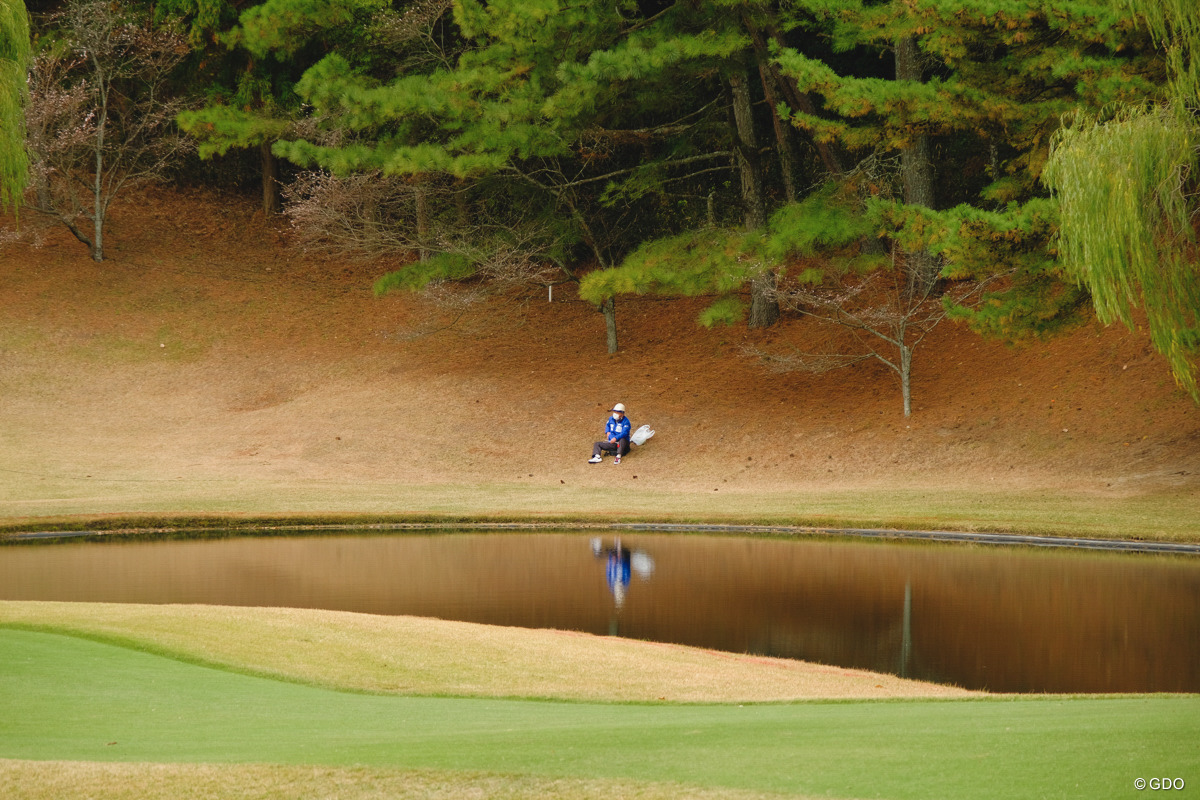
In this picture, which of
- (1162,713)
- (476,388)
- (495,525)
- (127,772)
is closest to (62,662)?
(127,772)

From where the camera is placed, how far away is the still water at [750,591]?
10688 millimetres

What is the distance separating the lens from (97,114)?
116 ft

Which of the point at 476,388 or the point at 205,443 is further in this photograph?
the point at 476,388

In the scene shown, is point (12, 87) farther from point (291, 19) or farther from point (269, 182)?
point (269, 182)

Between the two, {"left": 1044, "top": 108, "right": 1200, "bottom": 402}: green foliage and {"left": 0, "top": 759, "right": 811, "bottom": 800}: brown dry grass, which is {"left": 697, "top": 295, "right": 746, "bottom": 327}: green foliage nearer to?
{"left": 1044, "top": 108, "right": 1200, "bottom": 402}: green foliage

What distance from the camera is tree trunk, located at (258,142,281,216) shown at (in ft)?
123

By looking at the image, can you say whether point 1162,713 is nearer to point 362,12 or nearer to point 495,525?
point 495,525

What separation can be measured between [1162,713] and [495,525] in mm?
13072

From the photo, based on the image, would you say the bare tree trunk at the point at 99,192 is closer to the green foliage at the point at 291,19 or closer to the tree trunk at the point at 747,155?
the green foliage at the point at 291,19

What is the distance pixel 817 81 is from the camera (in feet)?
69.3

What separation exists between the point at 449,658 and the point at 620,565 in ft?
20.0

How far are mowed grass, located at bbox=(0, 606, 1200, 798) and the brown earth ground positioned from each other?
40.2 feet

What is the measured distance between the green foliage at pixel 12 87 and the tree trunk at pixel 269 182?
26771 mm
